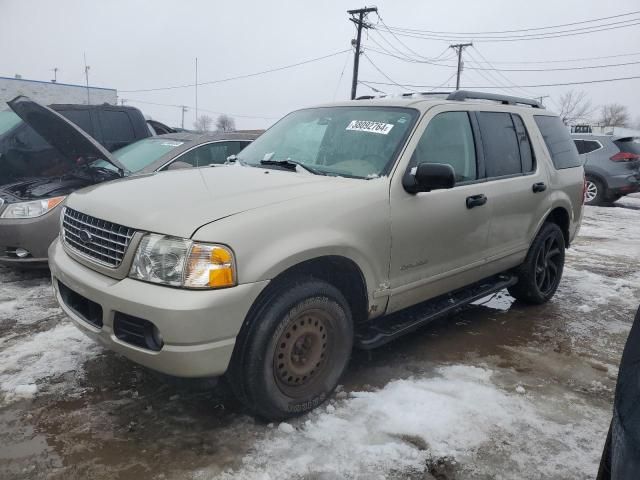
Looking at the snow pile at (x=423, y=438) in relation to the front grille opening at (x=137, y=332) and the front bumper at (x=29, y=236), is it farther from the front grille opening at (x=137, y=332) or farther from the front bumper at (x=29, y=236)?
the front bumper at (x=29, y=236)

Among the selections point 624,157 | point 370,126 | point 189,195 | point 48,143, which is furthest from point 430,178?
point 624,157

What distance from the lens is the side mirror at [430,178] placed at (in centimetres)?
301

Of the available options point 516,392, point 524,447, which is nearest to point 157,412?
point 524,447

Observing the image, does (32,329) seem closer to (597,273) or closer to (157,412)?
(157,412)

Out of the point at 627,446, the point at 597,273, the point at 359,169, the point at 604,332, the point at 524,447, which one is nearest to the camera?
the point at 627,446

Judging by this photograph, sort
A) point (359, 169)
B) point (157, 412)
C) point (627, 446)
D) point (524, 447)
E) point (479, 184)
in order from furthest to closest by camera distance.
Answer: point (479, 184) < point (359, 169) < point (157, 412) < point (524, 447) < point (627, 446)

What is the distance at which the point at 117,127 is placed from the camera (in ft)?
25.5

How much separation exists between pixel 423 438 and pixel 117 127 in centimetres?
684

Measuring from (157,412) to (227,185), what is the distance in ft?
4.49

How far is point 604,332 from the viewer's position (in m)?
4.48

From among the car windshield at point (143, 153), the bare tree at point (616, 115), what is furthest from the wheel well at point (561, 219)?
the bare tree at point (616, 115)

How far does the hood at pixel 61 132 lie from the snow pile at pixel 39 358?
5.79ft

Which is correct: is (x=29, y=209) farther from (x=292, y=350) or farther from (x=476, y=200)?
(x=476, y=200)

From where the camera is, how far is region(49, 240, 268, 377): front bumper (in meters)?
2.30
